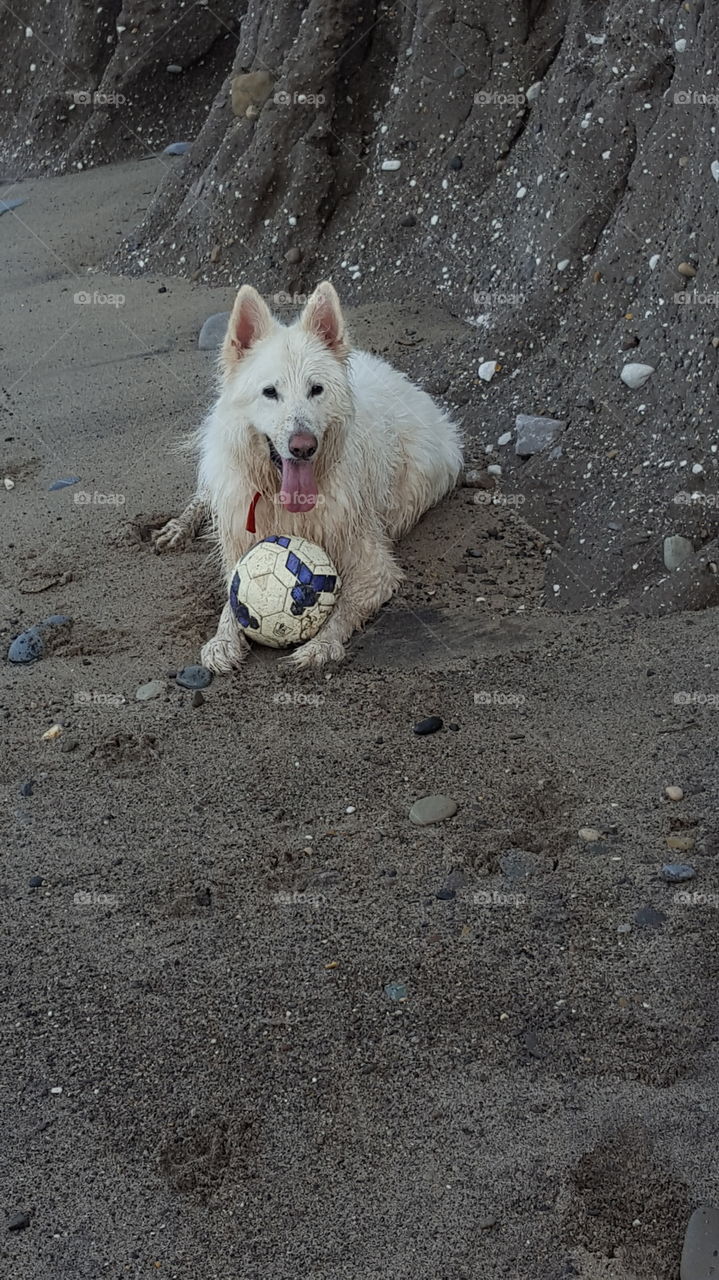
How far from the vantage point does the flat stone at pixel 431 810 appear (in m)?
4.87

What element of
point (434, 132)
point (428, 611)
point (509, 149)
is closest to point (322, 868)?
point (428, 611)

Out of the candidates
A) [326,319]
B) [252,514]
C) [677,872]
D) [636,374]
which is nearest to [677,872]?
[677,872]

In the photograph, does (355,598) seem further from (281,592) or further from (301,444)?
(301,444)

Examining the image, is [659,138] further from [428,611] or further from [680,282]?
[428,611]

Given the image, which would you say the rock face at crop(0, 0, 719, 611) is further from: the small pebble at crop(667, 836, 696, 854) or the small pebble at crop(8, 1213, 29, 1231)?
the small pebble at crop(8, 1213, 29, 1231)

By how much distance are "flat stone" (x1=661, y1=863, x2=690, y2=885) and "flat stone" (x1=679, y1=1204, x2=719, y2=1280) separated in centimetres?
132

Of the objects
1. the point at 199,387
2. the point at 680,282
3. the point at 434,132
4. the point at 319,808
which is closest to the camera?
the point at 319,808

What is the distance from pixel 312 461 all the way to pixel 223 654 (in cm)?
99

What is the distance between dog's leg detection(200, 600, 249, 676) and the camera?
19.7ft

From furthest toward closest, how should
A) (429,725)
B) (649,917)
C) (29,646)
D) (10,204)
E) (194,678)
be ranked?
(10,204) < (29,646) < (194,678) < (429,725) < (649,917)

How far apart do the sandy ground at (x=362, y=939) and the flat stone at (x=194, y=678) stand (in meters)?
0.12

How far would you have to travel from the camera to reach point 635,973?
4.03 metres

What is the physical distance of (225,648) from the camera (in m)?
6.06

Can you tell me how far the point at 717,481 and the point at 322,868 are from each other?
3.05m
